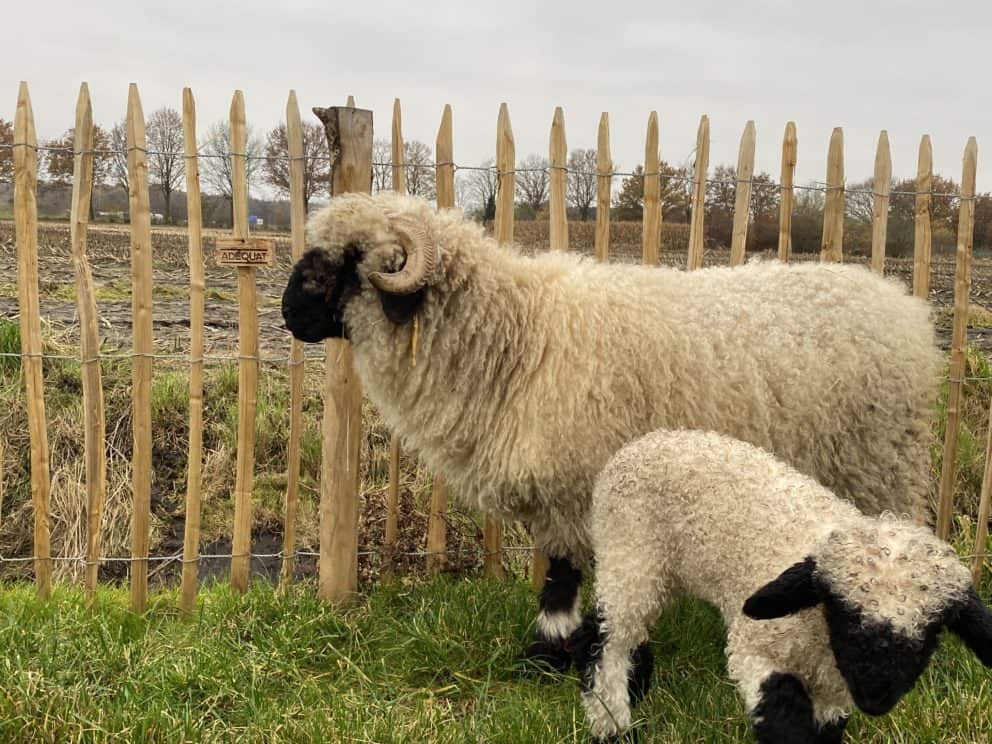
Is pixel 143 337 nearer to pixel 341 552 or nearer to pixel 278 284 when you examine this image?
pixel 341 552

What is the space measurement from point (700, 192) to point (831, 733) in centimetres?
309

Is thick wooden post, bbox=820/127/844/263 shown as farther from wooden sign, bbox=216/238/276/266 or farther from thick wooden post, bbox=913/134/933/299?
wooden sign, bbox=216/238/276/266

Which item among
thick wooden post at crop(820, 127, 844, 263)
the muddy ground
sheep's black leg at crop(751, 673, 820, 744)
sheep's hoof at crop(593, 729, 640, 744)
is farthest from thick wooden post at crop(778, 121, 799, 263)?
sheep's black leg at crop(751, 673, 820, 744)

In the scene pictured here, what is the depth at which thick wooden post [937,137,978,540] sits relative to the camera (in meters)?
5.28

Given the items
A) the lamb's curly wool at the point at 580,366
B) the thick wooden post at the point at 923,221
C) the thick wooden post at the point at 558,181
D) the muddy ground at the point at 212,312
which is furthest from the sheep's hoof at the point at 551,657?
the thick wooden post at the point at 923,221

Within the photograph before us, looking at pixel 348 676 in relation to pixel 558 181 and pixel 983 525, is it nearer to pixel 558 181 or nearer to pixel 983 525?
pixel 558 181

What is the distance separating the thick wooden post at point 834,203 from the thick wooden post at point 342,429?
263cm

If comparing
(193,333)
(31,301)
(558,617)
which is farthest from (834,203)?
(31,301)

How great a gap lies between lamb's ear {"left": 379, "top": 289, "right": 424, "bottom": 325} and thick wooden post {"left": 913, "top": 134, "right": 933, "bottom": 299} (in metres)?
3.03

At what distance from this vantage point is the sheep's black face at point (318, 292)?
4098 millimetres

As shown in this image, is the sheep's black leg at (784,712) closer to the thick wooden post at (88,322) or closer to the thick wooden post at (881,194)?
the thick wooden post at (881,194)

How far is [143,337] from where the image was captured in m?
4.96

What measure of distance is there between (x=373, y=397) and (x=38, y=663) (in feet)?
6.14

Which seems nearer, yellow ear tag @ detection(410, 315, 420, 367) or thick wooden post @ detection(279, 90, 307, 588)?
yellow ear tag @ detection(410, 315, 420, 367)
